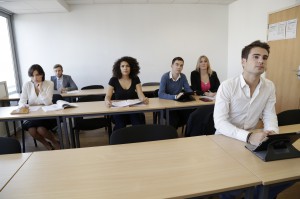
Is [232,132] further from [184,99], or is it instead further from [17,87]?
[17,87]

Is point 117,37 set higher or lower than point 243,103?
higher

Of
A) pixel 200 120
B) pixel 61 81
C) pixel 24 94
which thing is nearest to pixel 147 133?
pixel 200 120

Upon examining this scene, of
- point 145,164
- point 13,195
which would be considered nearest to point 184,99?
point 145,164

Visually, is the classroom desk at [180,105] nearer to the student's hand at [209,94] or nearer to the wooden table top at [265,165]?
the student's hand at [209,94]

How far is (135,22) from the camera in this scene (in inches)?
207

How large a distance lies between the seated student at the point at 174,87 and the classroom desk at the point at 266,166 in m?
1.62

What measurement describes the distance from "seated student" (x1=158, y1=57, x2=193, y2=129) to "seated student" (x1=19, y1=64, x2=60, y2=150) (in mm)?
1661

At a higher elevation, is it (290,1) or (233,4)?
(233,4)

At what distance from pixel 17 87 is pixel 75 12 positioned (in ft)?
7.63

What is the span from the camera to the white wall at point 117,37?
5039 mm

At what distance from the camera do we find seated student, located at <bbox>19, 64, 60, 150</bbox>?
2.92 meters

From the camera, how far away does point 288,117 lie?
1870 mm

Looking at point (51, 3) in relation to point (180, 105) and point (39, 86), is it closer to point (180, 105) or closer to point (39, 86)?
point (39, 86)

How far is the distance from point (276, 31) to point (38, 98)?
13.5ft
